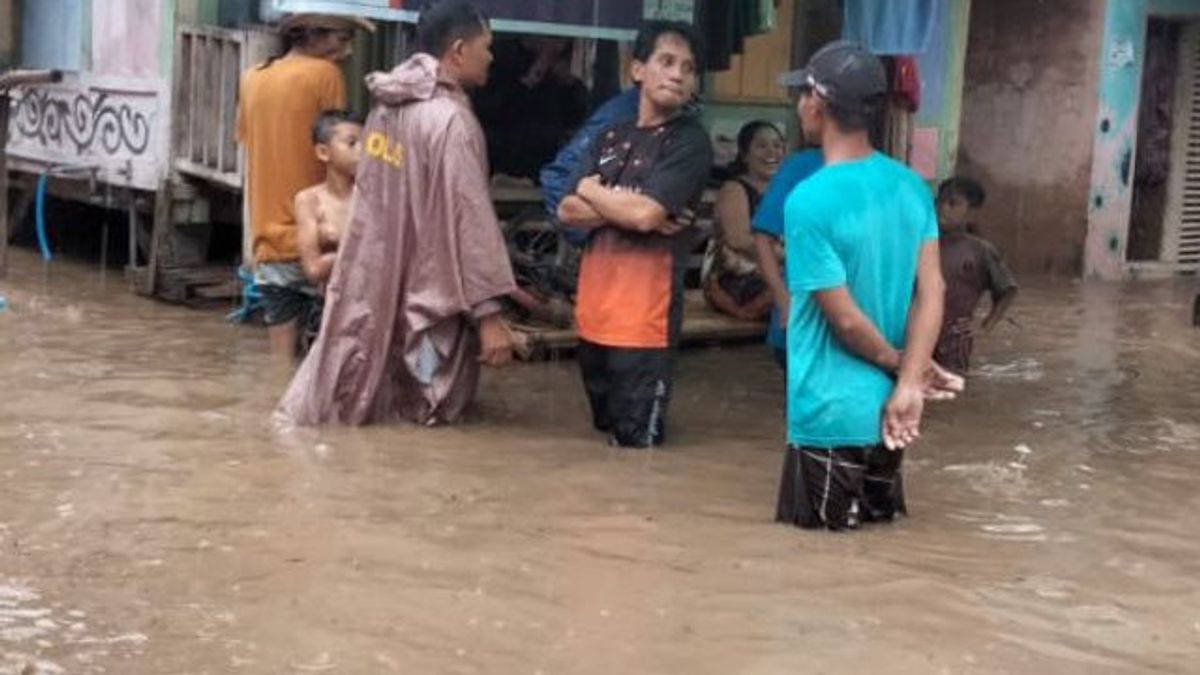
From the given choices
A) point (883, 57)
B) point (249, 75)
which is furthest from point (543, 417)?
point (883, 57)

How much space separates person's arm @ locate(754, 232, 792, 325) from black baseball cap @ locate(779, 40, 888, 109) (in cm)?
165

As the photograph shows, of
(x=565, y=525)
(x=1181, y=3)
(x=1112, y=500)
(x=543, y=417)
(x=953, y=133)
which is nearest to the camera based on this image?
(x=565, y=525)

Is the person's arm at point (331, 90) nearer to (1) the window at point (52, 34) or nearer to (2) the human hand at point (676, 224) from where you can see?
(2) the human hand at point (676, 224)

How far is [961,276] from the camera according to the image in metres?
7.65

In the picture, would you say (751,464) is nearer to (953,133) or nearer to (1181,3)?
(953,133)

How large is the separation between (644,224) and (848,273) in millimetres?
1319

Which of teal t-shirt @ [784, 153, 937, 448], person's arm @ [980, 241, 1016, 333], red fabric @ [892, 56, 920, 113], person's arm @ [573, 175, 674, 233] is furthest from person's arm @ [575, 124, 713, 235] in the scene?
red fabric @ [892, 56, 920, 113]

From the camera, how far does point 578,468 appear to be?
6.45 meters

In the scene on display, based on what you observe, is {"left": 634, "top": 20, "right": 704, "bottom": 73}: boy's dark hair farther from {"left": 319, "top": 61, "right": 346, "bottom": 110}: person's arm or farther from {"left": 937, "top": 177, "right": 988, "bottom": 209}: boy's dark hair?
{"left": 319, "top": 61, "right": 346, "bottom": 110}: person's arm

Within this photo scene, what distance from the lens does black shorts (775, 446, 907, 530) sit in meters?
5.49

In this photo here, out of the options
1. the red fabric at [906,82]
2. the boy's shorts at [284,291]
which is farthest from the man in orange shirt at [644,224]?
the red fabric at [906,82]

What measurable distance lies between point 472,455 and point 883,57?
13.6 ft

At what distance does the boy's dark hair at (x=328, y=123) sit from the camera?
298 inches

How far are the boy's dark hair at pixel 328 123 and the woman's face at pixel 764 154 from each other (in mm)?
2629
